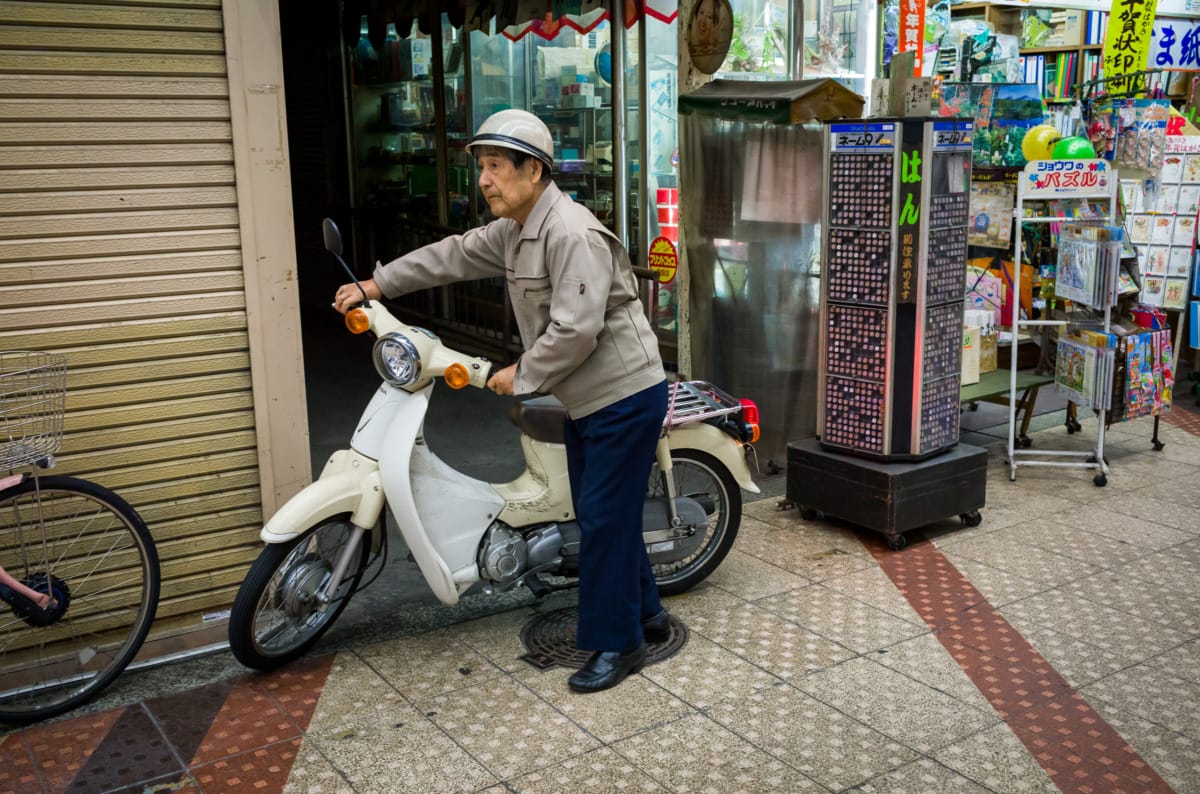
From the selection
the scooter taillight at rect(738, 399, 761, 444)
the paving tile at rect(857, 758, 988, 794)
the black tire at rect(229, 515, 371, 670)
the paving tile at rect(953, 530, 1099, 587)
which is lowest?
the paving tile at rect(857, 758, 988, 794)

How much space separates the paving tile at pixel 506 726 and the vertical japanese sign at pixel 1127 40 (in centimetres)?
726

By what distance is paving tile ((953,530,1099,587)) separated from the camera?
541 centimetres

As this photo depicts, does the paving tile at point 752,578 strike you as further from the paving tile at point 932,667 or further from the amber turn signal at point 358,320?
the amber turn signal at point 358,320

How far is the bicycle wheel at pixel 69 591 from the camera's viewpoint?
4109 mm

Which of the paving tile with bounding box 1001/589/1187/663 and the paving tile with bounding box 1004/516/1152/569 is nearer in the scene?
the paving tile with bounding box 1001/589/1187/663

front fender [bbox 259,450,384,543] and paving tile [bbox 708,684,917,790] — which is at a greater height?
front fender [bbox 259,450,384,543]

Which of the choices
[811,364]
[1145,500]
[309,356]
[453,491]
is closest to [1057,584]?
[1145,500]

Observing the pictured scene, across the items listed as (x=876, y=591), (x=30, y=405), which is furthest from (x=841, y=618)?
(x=30, y=405)

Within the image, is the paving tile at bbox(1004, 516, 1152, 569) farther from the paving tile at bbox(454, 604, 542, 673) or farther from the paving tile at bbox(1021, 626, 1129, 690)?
the paving tile at bbox(454, 604, 542, 673)

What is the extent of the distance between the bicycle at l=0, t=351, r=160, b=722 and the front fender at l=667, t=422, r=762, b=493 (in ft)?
6.94

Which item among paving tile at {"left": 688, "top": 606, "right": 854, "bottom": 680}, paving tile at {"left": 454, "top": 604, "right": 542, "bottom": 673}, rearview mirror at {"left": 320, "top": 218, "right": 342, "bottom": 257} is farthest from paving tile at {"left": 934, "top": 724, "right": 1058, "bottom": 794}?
rearview mirror at {"left": 320, "top": 218, "right": 342, "bottom": 257}

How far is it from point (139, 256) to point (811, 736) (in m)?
2.95

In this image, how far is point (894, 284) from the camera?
18.5 feet

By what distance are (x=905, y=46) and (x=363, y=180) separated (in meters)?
6.62
